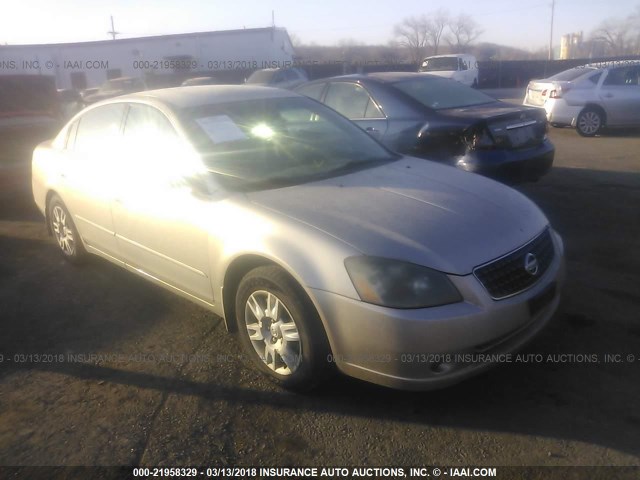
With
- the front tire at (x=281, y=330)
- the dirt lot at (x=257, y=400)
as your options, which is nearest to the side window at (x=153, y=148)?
the front tire at (x=281, y=330)

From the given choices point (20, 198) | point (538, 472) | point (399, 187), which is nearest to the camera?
point (538, 472)

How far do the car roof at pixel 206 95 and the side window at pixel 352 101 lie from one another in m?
1.83

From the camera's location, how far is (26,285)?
495cm

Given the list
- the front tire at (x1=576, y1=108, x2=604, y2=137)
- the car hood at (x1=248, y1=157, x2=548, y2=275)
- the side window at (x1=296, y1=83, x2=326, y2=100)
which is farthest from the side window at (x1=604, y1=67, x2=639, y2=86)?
the car hood at (x1=248, y1=157, x2=548, y2=275)

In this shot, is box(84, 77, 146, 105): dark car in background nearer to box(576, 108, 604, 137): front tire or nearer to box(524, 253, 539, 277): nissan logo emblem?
box(576, 108, 604, 137): front tire

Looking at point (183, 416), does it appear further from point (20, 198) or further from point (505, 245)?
point (20, 198)

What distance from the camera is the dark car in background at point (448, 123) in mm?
5629

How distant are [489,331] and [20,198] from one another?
7349 mm

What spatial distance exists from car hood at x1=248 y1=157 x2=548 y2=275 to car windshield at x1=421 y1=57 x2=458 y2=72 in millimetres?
23272

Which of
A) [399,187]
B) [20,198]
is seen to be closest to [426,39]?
[20,198]

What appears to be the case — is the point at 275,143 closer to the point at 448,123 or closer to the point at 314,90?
the point at 448,123

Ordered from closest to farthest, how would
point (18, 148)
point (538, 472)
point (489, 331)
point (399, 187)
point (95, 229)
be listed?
point (538, 472), point (489, 331), point (399, 187), point (95, 229), point (18, 148)

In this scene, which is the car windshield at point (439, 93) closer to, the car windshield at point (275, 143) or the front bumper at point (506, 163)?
the front bumper at point (506, 163)

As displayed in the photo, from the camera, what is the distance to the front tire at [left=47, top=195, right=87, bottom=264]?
5.06 m
